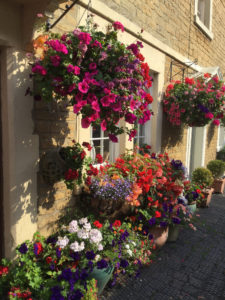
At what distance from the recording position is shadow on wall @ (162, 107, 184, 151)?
5.12m

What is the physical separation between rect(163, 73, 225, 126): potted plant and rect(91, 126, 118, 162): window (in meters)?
1.55

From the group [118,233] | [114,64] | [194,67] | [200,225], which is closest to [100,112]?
[114,64]

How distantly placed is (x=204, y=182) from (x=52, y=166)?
4.60 metres

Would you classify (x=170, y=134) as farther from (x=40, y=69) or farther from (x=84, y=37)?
(x=40, y=69)

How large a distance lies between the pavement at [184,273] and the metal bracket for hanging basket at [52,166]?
141 cm

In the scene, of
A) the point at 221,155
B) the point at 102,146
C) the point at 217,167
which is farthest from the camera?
the point at 221,155

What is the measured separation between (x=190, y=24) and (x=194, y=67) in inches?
38.2

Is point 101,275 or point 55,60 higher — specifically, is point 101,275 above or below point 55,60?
below

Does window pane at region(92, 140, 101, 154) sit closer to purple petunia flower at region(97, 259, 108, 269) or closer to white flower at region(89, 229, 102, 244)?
white flower at region(89, 229, 102, 244)

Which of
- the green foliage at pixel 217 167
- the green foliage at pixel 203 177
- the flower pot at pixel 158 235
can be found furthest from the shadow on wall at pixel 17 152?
the green foliage at pixel 217 167

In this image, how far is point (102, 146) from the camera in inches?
146

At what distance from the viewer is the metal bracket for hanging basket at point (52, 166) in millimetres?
2520

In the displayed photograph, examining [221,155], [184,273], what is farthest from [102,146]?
[221,155]

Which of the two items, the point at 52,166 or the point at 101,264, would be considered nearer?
the point at 101,264
